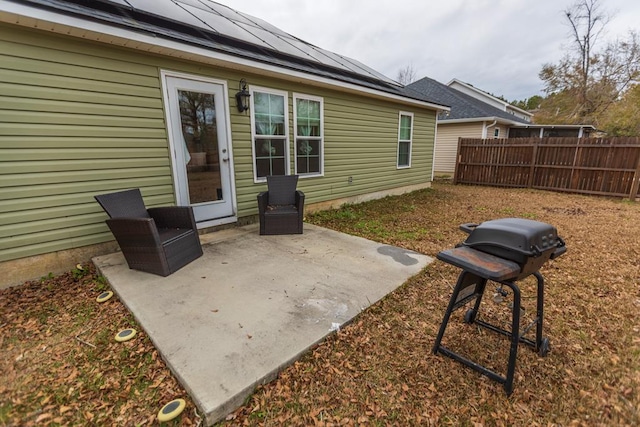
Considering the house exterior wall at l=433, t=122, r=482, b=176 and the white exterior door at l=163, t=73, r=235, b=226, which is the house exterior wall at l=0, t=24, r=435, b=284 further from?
A: the house exterior wall at l=433, t=122, r=482, b=176

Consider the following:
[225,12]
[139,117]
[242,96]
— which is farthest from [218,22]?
[139,117]

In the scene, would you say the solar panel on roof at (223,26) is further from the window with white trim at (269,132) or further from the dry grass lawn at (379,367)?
the dry grass lawn at (379,367)

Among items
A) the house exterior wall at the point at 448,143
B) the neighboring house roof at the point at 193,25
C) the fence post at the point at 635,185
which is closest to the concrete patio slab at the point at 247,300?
the neighboring house roof at the point at 193,25

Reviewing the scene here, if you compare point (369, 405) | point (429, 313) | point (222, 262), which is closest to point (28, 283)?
point (222, 262)

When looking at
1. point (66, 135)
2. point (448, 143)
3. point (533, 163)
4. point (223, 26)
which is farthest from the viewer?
point (448, 143)

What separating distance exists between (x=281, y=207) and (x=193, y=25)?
9.56 feet

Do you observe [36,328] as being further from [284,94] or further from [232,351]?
[284,94]

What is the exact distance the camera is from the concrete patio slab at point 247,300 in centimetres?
167

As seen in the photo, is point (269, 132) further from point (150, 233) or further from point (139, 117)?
point (150, 233)

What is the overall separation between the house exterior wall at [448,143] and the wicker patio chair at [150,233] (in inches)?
517

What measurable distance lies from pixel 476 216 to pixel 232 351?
18.7 ft

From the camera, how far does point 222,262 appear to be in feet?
10.4

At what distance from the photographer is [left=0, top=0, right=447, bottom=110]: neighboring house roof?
2.63 metres

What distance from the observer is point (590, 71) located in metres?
18.7
